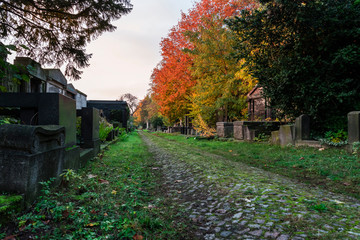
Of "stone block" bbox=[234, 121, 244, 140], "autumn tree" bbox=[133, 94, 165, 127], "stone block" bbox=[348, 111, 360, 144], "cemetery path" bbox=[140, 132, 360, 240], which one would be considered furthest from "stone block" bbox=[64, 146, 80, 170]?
"autumn tree" bbox=[133, 94, 165, 127]

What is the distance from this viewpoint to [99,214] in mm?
2395

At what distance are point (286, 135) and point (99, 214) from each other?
813 centimetres

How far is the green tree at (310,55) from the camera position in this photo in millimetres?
7273

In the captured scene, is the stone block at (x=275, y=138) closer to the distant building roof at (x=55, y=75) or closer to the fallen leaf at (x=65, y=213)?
the fallen leaf at (x=65, y=213)

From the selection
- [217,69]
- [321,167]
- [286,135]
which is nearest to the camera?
[321,167]

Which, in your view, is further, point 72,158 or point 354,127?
point 354,127

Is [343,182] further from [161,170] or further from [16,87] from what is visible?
[16,87]

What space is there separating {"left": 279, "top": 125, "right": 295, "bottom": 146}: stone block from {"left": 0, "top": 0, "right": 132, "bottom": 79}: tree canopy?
7162 millimetres

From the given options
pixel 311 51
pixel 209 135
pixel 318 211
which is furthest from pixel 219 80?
pixel 318 211

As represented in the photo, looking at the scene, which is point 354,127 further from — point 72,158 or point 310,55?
point 72,158

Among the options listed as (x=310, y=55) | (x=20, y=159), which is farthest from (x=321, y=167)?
(x=20, y=159)

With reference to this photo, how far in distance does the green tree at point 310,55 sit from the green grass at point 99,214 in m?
7.05

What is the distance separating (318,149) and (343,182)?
11.1 feet

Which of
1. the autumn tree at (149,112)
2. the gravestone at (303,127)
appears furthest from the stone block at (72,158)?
the autumn tree at (149,112)
